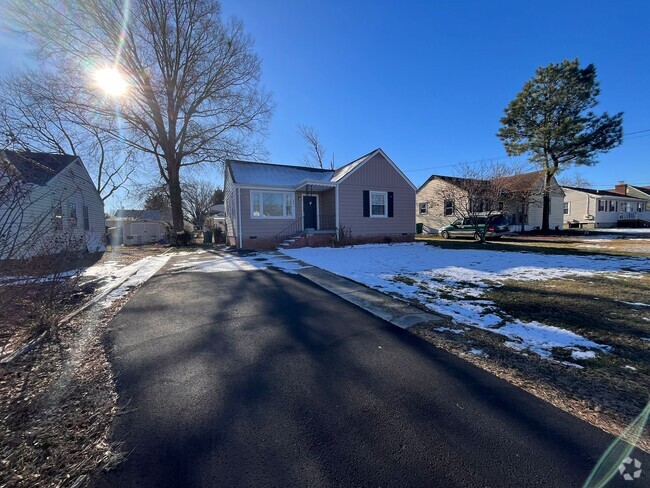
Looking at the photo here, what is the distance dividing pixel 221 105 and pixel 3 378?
21027 millimetres

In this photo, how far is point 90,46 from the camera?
1633 cm

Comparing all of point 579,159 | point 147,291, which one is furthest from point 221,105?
point 579,159

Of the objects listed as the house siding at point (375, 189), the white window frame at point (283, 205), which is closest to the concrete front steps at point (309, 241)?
the house siding at point (375, 189)

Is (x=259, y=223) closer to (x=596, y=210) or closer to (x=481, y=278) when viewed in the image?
(x=481, y=278)

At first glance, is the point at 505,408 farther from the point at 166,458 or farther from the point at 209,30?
the point at 209,30

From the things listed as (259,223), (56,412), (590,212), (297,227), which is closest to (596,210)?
(590,212)

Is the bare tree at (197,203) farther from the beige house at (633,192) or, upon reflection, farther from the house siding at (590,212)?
the beige house at (633,192)

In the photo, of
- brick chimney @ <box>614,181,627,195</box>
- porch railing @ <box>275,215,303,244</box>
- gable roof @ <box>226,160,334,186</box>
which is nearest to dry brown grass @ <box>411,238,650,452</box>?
porch railing @ <box>275,215,303,244</box>

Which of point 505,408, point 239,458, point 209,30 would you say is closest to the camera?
point 239,458

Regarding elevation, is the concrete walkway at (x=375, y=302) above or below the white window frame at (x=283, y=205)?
below

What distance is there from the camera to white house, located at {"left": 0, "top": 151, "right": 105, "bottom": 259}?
3.02 metres

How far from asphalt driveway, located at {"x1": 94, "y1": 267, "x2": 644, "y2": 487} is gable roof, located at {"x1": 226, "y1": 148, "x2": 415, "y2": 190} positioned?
503 inches

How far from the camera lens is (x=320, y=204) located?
695 inches

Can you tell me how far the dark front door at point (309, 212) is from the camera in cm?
1705
